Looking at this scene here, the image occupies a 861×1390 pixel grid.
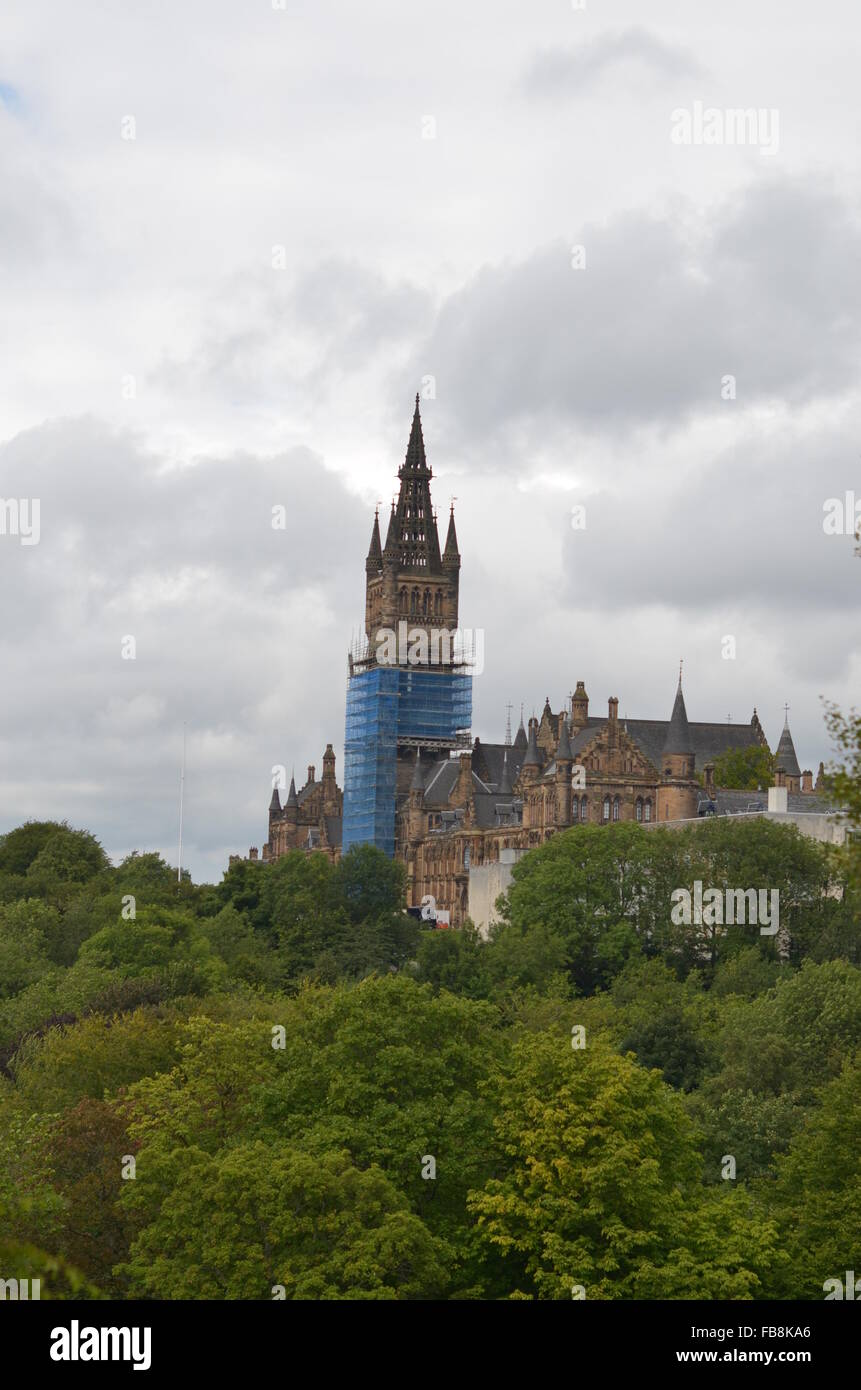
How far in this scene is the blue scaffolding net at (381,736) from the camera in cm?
19212

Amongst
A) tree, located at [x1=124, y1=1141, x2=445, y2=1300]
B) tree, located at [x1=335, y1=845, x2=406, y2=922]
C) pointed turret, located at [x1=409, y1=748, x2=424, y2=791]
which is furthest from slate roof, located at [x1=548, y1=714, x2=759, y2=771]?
tree, located at [x1=124, y1=1141, x2=445, y2=1300]

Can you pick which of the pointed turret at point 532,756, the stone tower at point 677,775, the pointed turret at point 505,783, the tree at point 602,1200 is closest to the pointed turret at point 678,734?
the stone tower at point 677,775

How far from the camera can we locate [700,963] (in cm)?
11600

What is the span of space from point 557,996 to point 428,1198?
52546 millimetres

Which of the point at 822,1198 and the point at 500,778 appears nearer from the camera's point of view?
the point at 822,1198

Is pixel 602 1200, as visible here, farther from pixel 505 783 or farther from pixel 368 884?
pixel 505 783

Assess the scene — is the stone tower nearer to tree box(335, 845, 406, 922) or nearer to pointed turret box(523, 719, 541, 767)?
pointed turret box(523, 719, 541, 767)

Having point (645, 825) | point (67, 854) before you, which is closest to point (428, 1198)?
point (645, 825)

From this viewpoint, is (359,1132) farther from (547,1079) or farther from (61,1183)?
(61,1183)

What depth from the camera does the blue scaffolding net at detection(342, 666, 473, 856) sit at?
630 ft

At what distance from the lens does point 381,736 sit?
19538 centimetres

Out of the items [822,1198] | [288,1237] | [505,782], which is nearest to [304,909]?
[505,782]

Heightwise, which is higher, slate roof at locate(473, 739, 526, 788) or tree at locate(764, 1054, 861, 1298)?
slate roof at locate(473, 739, 526, 788)
